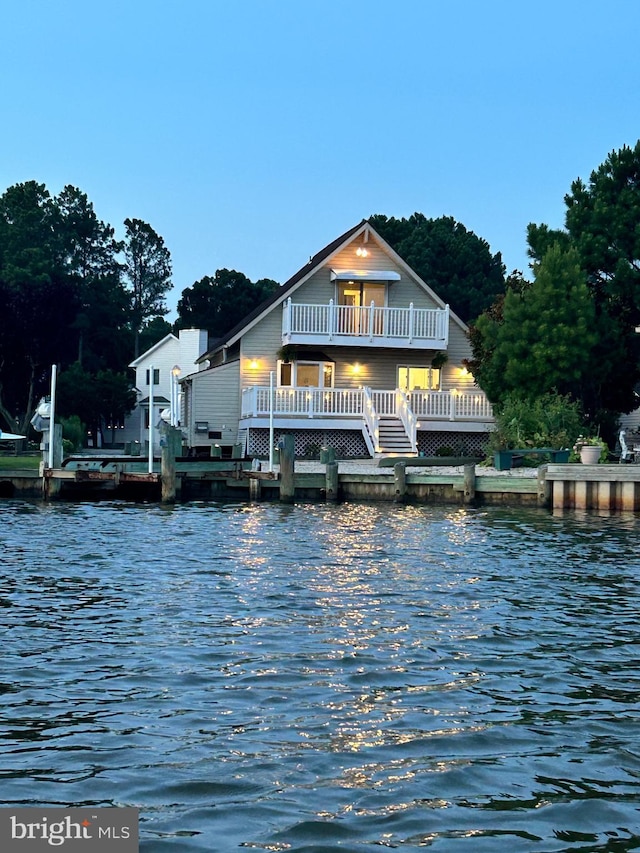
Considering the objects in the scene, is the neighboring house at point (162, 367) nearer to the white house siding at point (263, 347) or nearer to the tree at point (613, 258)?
the white house siding at point (263, 347)

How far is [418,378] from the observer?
168ft

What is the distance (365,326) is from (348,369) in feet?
7.46

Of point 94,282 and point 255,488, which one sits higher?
point 94,282

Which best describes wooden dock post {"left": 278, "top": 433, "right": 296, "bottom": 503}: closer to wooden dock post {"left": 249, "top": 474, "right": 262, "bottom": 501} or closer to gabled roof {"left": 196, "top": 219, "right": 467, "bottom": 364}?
wooden dock post {"left": 249, "top": 474, "right": 262, "bottom": 501}

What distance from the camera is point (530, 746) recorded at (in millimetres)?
9320


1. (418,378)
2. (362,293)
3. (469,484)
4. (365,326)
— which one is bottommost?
(469,484)

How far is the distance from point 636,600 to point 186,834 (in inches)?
424

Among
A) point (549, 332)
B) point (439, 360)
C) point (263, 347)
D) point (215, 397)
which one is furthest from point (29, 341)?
point (549, 332)

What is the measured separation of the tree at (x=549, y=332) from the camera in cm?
4312

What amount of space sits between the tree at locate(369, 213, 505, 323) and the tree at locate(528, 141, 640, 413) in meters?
47.7

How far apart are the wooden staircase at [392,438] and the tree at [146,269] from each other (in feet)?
→ 261

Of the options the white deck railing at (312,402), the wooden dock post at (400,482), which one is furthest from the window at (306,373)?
the wooden dock post at (400,482)

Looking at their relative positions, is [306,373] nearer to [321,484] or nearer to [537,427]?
[537,427]

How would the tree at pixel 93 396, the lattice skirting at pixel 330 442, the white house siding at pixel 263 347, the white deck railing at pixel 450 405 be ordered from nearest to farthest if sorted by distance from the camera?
the lattice skirting at pixel 330 442 < the white deck railing at pixel 450 405 < the white house siding at pixel 263 347 < the tree at pixel 93 396
